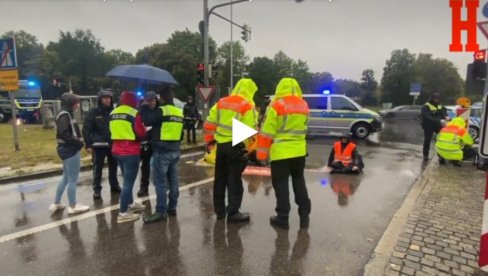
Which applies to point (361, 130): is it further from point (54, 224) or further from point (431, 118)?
point (54, 224)

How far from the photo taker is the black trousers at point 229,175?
480 centimetres

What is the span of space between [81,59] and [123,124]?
64.0 metres

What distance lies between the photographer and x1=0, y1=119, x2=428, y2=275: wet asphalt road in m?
3.68

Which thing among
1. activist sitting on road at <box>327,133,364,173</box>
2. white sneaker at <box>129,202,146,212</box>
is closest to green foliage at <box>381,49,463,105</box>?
activist sitting on road at <box>327,133,364,173</box>

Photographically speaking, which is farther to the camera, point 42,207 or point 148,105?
point 42,207

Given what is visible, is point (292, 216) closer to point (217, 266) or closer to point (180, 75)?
point (217, 266)

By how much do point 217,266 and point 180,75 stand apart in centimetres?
4837

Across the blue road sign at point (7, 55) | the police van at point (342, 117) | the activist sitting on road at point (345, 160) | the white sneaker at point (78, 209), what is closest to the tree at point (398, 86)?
the police van at point (342, 117)

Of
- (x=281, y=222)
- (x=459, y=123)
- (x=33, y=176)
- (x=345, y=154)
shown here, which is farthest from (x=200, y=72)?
(x=281, y=222)

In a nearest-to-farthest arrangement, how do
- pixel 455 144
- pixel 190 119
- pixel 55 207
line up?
1. pixel 55 207
2. pixel 455 144
3. pixel 190 119

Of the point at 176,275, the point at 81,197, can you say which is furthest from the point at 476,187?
Result: the point at 81,197

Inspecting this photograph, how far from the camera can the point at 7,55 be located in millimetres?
10000

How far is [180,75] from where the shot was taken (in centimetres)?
5022

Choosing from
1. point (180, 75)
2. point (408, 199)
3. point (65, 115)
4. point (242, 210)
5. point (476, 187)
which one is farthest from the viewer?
point (180, 75)
